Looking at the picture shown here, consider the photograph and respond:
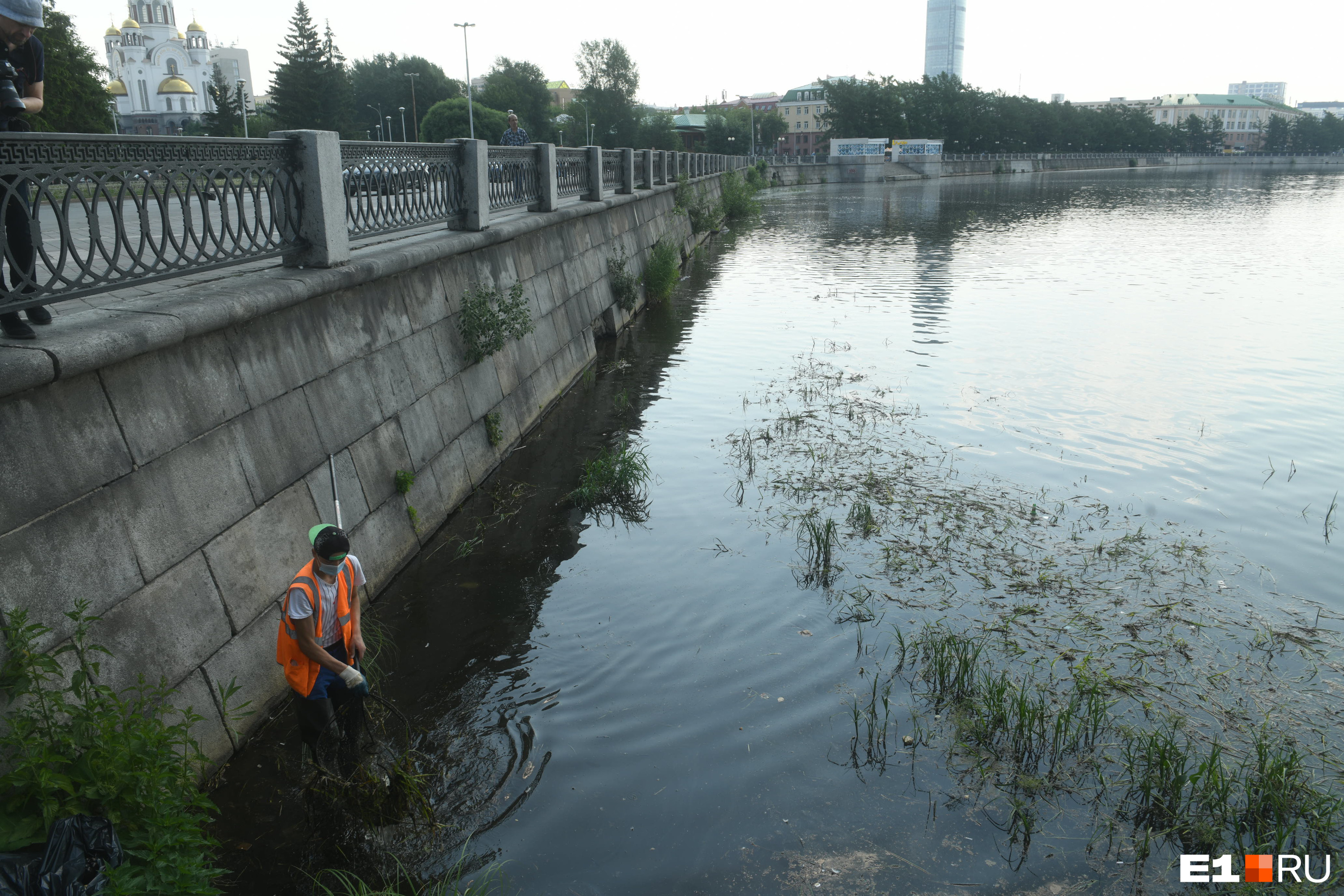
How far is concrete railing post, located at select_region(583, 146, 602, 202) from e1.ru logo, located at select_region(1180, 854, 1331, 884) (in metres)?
13.9

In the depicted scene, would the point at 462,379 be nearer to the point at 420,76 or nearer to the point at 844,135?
the point at 420,76

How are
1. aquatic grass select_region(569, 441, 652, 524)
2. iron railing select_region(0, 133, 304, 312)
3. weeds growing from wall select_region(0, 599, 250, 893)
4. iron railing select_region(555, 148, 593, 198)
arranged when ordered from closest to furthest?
weeds growing from wall select_region(0, 599, 250, 893) → iron railing select_region(0, 133, 304, 312) → aquatic grass select_region(569, 441, 652, 524) → iron railing select_region(555, 148, 593, 198)

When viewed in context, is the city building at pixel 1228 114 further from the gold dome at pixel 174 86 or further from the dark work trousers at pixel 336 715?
the dark work trousers at pixel 336 715

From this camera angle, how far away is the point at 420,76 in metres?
104

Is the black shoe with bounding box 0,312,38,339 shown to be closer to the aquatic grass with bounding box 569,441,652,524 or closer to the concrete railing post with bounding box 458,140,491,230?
the aquatic grass with bounding box 569,441,652,524

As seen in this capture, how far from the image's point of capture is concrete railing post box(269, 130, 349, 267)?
628 cm

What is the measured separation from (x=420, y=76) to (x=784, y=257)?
90.0 metres

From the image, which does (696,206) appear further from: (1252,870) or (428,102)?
(428,102)

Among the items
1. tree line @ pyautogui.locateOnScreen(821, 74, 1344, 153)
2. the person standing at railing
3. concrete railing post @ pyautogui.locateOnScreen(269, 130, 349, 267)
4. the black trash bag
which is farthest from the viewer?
tree line @ pyautogui.locateOnScreen(821, 74, 1344, 153)

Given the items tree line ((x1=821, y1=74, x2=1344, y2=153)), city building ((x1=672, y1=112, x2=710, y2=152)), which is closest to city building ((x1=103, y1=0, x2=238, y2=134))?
city building ((x1=672, y1=112, x2=710, y2=152))

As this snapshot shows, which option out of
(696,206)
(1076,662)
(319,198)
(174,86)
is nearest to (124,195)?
(319,198)

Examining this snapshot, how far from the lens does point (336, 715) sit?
4.59 meters

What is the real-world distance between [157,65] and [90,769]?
135 metres

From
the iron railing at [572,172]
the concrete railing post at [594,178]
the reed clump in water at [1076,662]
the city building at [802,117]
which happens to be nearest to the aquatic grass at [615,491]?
the reed clump in water at [1076,662]
